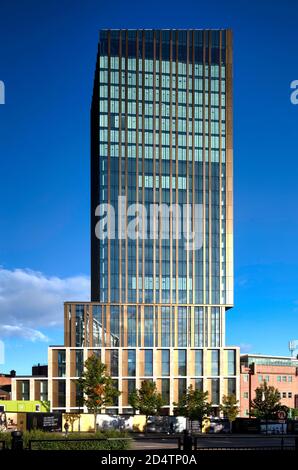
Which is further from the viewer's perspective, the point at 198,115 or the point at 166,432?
the point at 198,115

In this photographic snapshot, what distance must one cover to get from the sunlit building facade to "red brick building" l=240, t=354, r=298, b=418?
6.21m

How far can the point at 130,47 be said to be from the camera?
149000 millimetres

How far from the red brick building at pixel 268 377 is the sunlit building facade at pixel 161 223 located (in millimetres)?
6207

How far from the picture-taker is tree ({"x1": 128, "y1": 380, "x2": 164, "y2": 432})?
117625 mm

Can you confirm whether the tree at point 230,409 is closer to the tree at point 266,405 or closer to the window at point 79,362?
the tree at point 266,405

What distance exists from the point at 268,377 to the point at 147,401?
3774 centimetres

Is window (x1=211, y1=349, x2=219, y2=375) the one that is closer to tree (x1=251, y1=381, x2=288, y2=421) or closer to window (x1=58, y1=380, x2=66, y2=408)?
tree (x1=251, y1=381, x2=288, y2=421)

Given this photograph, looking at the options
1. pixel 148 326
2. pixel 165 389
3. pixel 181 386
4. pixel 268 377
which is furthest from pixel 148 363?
pixel 268 377
